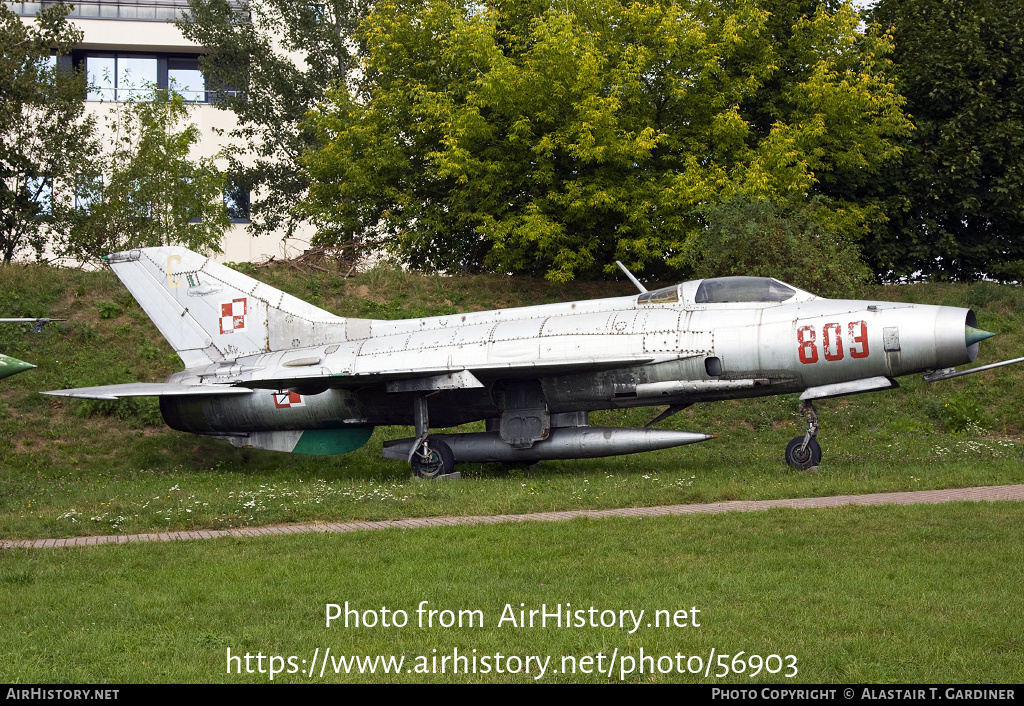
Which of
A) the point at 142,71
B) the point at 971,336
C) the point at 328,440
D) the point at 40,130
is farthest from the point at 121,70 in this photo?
the point at 971,336

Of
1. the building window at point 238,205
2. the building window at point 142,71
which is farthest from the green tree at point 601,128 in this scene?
the building window at point 142,71

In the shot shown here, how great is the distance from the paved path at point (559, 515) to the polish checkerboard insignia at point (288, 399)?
5.83m

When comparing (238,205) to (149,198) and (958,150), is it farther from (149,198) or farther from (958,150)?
(958,150)

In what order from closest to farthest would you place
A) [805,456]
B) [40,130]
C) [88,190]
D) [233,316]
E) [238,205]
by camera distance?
[805,456] < [233,316] < [40,130] < [88,190] < [238,205]

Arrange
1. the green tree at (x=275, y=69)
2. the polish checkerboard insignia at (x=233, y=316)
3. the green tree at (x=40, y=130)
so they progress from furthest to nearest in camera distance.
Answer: the green tree at (x=275, y=69)
the green tree at (x=40, y=130)
the polish checkerboard insignia at (x=233, y=316)

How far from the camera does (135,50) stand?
47281 mm

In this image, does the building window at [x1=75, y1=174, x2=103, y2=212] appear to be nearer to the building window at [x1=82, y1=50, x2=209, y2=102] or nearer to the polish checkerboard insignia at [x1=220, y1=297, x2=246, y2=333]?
the polish checkerboard insignia at [x1=220, y1=297, x2=246, y2=333]

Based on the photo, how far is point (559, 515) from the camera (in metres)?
12.5

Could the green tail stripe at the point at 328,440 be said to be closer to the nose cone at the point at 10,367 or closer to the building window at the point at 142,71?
the nose cone at the point at 10,367

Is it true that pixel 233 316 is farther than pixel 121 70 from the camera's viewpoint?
No

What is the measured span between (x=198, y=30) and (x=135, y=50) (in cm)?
1117

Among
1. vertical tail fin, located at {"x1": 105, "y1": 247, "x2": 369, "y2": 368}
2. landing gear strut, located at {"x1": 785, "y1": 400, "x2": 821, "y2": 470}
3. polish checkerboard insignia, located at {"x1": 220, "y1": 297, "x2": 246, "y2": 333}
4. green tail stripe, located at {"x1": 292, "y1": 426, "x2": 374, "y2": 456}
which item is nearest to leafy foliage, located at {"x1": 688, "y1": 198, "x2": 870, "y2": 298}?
landing gear strut, located at {"x1": 785, "y1": 400, "x2": 821, "y2": 470}

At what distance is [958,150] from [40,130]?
27.1 m

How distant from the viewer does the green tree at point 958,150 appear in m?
30.0
